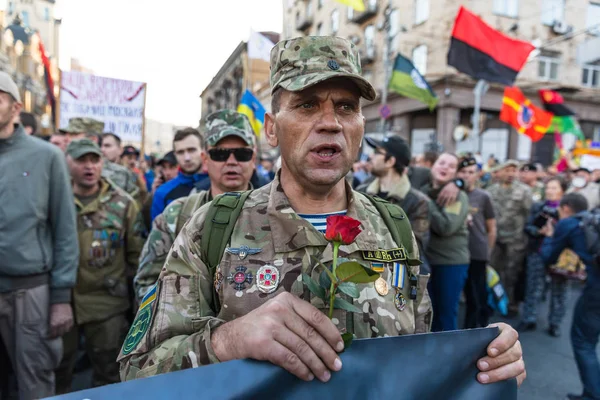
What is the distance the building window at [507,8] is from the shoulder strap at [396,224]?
23422mm

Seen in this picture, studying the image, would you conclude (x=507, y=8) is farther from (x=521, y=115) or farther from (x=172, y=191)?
(x=172, y=191)

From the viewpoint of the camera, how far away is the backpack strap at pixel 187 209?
8.33 feet

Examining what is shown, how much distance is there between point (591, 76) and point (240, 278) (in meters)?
28.5

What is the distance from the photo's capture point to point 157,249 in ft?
8.24

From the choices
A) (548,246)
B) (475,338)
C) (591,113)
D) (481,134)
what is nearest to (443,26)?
(481,134)

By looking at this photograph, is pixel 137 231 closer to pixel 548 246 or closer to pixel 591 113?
pixel 548 246

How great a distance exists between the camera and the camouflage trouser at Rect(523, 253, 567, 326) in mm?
5391

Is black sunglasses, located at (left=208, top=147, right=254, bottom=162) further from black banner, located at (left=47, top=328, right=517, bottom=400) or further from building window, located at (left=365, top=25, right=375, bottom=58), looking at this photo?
building window, located at (left=365, top=25, right=375, bottom=58)

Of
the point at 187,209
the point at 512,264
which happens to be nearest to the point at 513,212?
the point at 512,264

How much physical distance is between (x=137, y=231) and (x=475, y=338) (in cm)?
287

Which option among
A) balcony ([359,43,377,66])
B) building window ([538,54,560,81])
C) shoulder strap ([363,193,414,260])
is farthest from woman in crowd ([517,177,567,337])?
balcony ([359,43,377,66])

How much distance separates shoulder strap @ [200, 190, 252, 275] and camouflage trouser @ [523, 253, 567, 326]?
16.8 feet

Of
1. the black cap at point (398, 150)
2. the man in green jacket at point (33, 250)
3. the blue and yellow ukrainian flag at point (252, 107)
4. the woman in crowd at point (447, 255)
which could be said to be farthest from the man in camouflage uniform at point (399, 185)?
the blue and yellow ukrainian flag at point (252, 107)

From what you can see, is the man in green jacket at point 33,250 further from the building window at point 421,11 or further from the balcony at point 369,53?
the balcony at point 369,53
